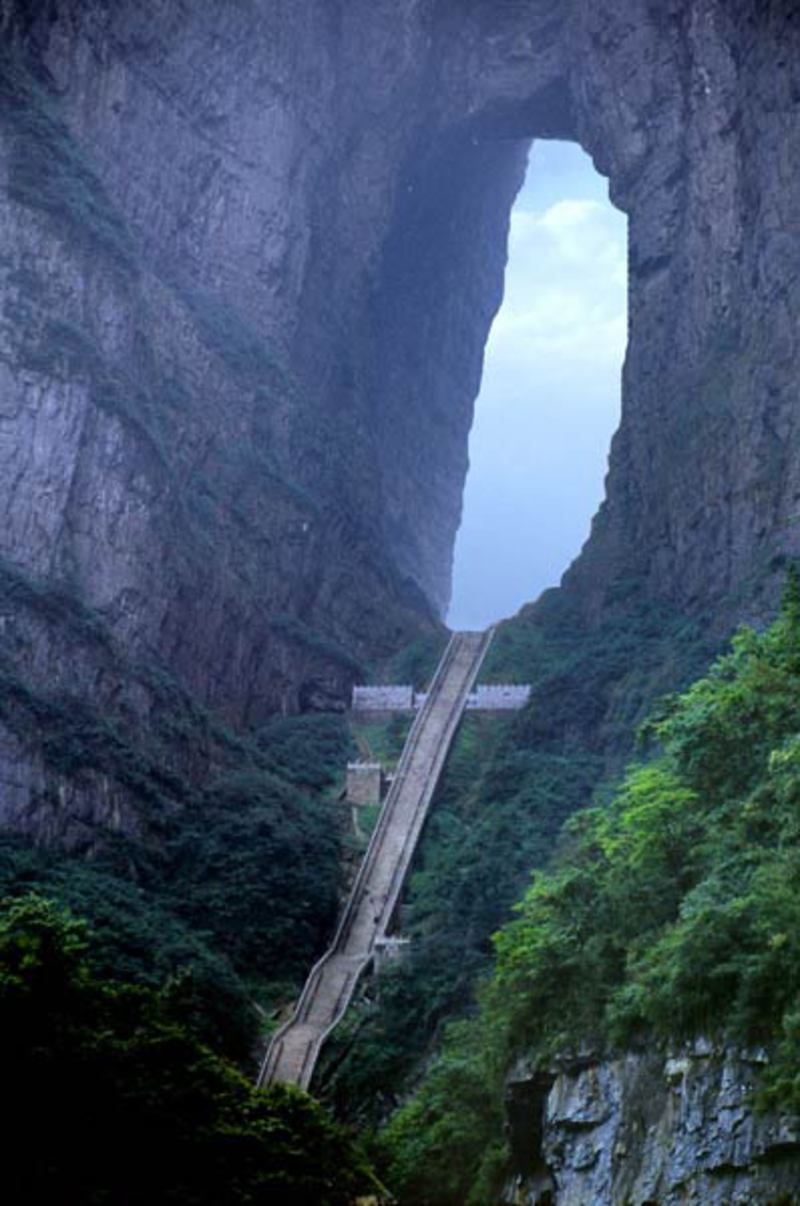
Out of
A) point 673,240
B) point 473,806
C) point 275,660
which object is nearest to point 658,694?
point 473,806

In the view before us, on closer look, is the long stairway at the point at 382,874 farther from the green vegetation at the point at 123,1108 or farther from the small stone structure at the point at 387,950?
the green vegetation at the point at 123,1108

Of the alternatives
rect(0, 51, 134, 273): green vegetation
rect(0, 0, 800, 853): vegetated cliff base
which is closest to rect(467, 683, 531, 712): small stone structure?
rect(0, 0, 800, 853): vegetated cliff base

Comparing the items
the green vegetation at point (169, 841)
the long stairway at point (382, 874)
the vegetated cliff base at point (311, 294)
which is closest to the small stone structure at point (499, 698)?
the long stairway at point (382, 874)

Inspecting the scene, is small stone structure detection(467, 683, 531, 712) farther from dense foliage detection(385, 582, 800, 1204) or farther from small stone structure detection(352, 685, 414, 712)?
dense foliage detection(385, 582, 800, 1204)

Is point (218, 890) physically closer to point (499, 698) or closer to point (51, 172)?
point (499, 698)

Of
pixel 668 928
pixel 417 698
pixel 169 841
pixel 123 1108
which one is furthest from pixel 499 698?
pixel 123 1108

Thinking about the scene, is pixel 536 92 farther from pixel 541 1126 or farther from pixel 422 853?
pixel 541 1126
